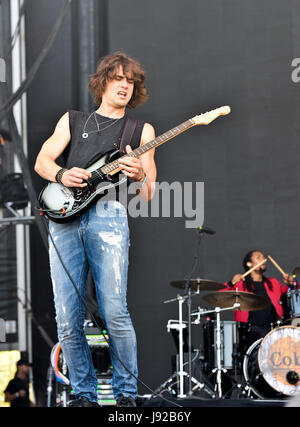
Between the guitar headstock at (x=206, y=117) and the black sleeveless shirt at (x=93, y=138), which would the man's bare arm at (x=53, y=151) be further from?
the guitar headstock at (x=206, y=117)

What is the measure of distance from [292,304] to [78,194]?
9.36 feet

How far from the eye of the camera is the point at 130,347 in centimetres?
280

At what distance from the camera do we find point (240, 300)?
18.6ft

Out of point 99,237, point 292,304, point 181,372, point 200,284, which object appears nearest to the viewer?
point 99,237

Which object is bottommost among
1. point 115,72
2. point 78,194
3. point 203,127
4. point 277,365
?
point 277,365

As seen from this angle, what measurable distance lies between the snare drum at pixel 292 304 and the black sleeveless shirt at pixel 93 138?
2.68 metres

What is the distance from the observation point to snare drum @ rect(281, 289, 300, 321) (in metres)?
5.25

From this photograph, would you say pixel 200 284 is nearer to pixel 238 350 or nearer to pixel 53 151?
pixel 238 350

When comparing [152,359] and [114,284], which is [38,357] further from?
[114,284]

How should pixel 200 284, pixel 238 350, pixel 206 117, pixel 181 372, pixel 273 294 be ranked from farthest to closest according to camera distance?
pixel 273 294, pixel 238 350, pixel 200 284, pixel 181 372, pixel 206 117

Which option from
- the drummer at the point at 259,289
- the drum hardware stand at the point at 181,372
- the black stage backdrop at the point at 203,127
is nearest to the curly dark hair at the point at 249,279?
the drummer at the point at 259,289

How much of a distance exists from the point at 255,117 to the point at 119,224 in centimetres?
369

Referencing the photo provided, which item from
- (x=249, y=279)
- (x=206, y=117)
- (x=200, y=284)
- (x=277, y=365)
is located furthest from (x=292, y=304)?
(x=206, y=117)

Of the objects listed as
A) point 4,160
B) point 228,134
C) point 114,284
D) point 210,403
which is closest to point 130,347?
point 114,284
